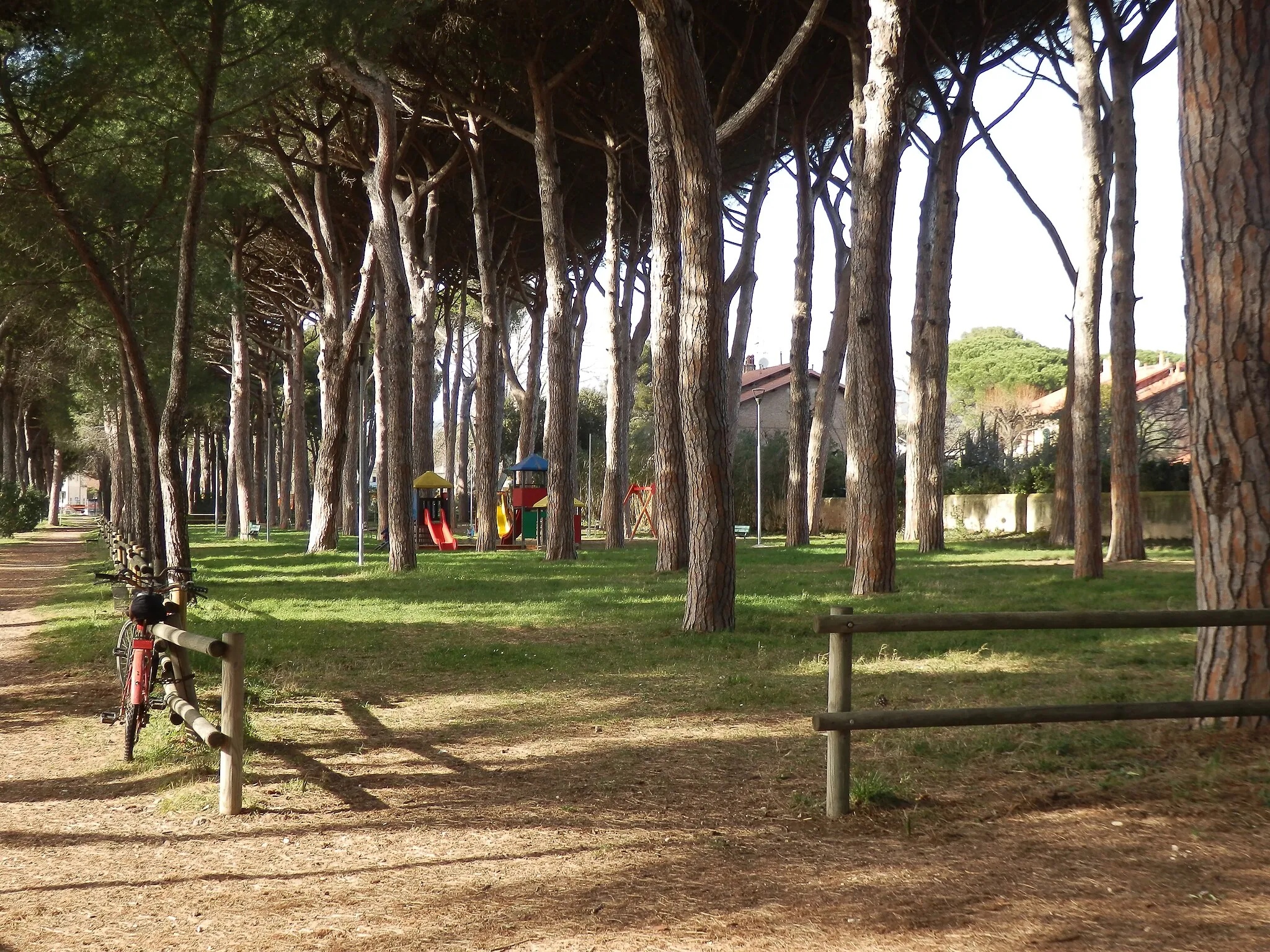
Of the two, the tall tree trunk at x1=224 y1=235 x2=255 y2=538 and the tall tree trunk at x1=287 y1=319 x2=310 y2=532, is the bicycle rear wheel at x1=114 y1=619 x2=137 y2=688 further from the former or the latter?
the tall tree trunk at x1=287 y1=319 x2=310 y2=532

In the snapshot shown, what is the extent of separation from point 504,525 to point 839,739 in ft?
90.1

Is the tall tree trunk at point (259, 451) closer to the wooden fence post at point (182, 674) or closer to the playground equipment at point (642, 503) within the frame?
the playground equipment at point (642, 503)

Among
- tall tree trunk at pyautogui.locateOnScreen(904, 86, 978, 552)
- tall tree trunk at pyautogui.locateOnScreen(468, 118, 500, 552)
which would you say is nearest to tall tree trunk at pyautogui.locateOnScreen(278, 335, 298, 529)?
tall tree trunk at pyautogui.locateOnScreen(468, 118, 500, 552)

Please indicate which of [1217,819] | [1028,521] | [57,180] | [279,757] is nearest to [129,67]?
[57,180]

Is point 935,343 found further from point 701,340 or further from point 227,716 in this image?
point 227,716

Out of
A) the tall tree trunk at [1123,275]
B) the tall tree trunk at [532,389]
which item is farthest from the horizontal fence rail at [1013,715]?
the tall tree trunk at [532,389]

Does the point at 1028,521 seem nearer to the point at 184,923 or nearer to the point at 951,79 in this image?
the point at 951,79

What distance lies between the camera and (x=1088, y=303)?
17844 millimetres

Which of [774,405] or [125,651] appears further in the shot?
[774,405]

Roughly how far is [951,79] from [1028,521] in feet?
35.9

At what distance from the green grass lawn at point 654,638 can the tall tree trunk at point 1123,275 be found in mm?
1784

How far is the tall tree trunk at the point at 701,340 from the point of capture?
11.8 metres

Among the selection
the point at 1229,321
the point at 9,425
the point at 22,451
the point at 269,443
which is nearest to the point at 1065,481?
the point at 1229,321

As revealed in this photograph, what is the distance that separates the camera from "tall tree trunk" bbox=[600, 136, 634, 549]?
23.8 metres
